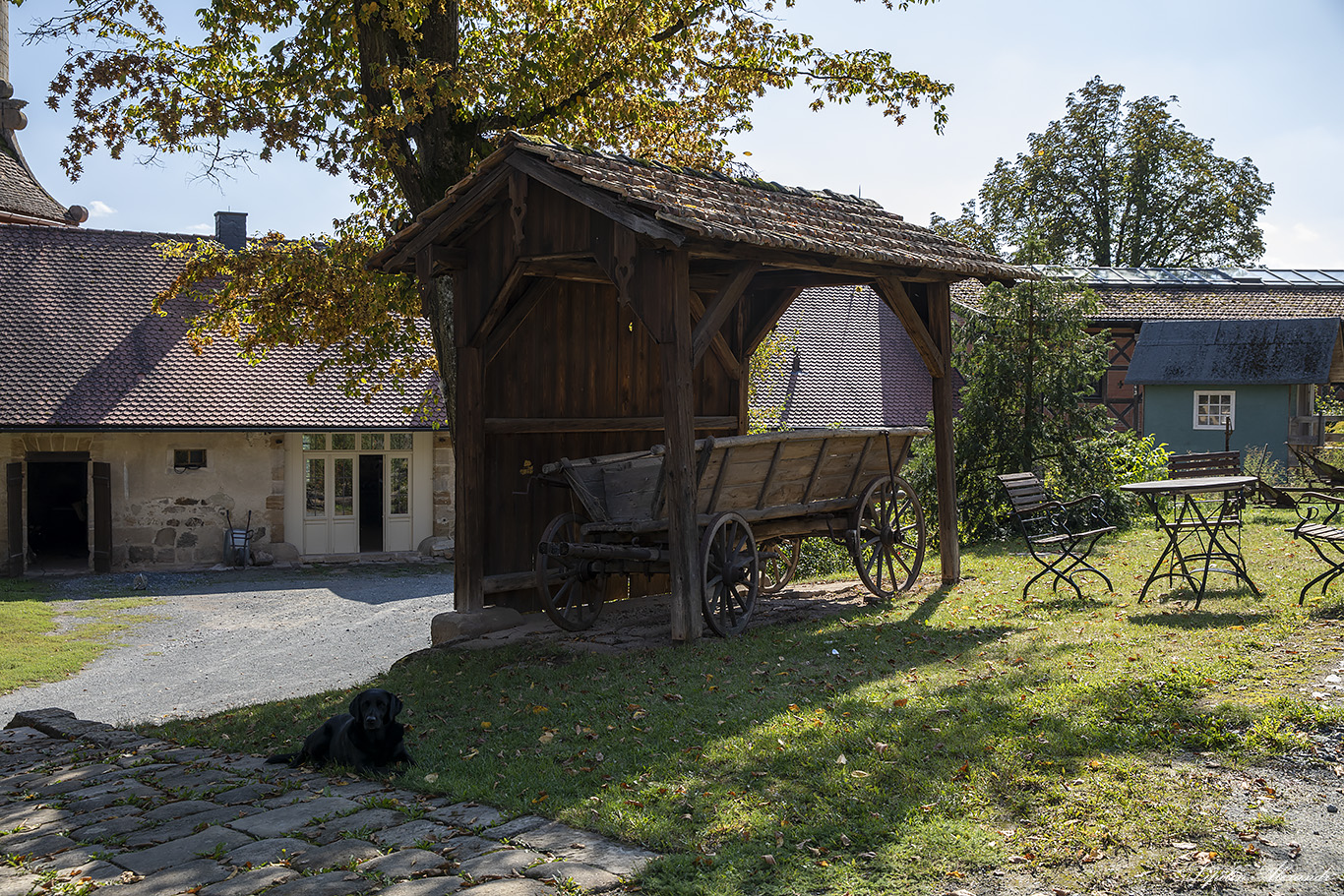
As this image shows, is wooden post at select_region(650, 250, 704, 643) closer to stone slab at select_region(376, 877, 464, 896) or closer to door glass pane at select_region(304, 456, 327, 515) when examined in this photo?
stone slab at select_region(376, 877, 464, 896)

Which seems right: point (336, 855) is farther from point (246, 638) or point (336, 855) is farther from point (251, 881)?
point (246, 638)

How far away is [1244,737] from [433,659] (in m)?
5.85

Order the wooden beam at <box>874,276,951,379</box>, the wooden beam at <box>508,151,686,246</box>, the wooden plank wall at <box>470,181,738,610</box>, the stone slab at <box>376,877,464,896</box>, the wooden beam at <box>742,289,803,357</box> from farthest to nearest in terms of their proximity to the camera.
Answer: the wooden beam at <box>742,289,803,357</box> < the wooden beam at <box>874,276,951,379</box> < the wooden plank wall at <box>470,181,738,610</box> < the wooden beam at <box>508,151,686,246</box> < the stone slab at <box>376,877,464,896</box>

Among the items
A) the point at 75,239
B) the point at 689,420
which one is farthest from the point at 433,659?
the point at 75,239

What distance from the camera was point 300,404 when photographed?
21.4 metres

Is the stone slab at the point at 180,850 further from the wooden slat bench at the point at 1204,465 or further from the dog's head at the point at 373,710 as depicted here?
the wooden slat bench at the point at 1204,465

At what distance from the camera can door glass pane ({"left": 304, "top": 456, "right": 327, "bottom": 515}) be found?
71.0 ft

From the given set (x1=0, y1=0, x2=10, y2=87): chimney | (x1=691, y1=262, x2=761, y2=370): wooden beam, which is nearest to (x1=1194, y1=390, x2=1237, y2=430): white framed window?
(x1=691, y1=262, x2=761, y2=370): wooden beam

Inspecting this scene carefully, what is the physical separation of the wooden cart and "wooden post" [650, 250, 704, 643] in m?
0.17

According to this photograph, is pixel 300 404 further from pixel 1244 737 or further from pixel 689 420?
pixel 1244 737

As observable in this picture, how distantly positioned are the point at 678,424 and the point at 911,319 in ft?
11.1

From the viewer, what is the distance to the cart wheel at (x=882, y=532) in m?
10.3

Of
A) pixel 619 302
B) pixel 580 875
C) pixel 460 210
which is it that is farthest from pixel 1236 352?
pixel 580 875

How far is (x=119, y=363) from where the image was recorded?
21328mm
